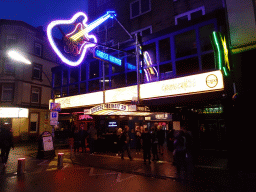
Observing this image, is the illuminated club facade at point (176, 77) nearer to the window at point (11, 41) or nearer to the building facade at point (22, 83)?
the building facade at point (22, 83)

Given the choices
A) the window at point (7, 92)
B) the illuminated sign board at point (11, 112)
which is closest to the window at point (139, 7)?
the illuminated sign board at point (11, 112)

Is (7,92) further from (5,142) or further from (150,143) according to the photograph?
(150,143)

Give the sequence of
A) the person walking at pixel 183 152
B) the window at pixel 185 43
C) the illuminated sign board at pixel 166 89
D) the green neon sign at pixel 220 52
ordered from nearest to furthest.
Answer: the person walking at pixel 183 152 < the green neon sign at pixel 220 52 < the illuminated sign board at pixel 166 89 < the window at pixel 185 43

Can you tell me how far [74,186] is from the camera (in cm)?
648

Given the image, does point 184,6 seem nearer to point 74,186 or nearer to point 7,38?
point 74,186

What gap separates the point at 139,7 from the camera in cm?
1692

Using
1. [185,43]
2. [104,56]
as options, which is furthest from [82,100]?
[185,43]

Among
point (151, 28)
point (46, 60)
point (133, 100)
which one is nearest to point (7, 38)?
point (46, 60)

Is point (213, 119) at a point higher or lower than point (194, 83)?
lower

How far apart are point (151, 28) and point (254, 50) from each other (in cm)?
868

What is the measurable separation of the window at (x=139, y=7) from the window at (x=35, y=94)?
1809 cm

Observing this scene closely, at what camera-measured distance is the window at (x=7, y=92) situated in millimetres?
24766

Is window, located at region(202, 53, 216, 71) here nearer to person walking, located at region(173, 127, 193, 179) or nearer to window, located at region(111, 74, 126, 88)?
person walking, located at region(173, 127, 193, 179)

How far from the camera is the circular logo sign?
968cm
